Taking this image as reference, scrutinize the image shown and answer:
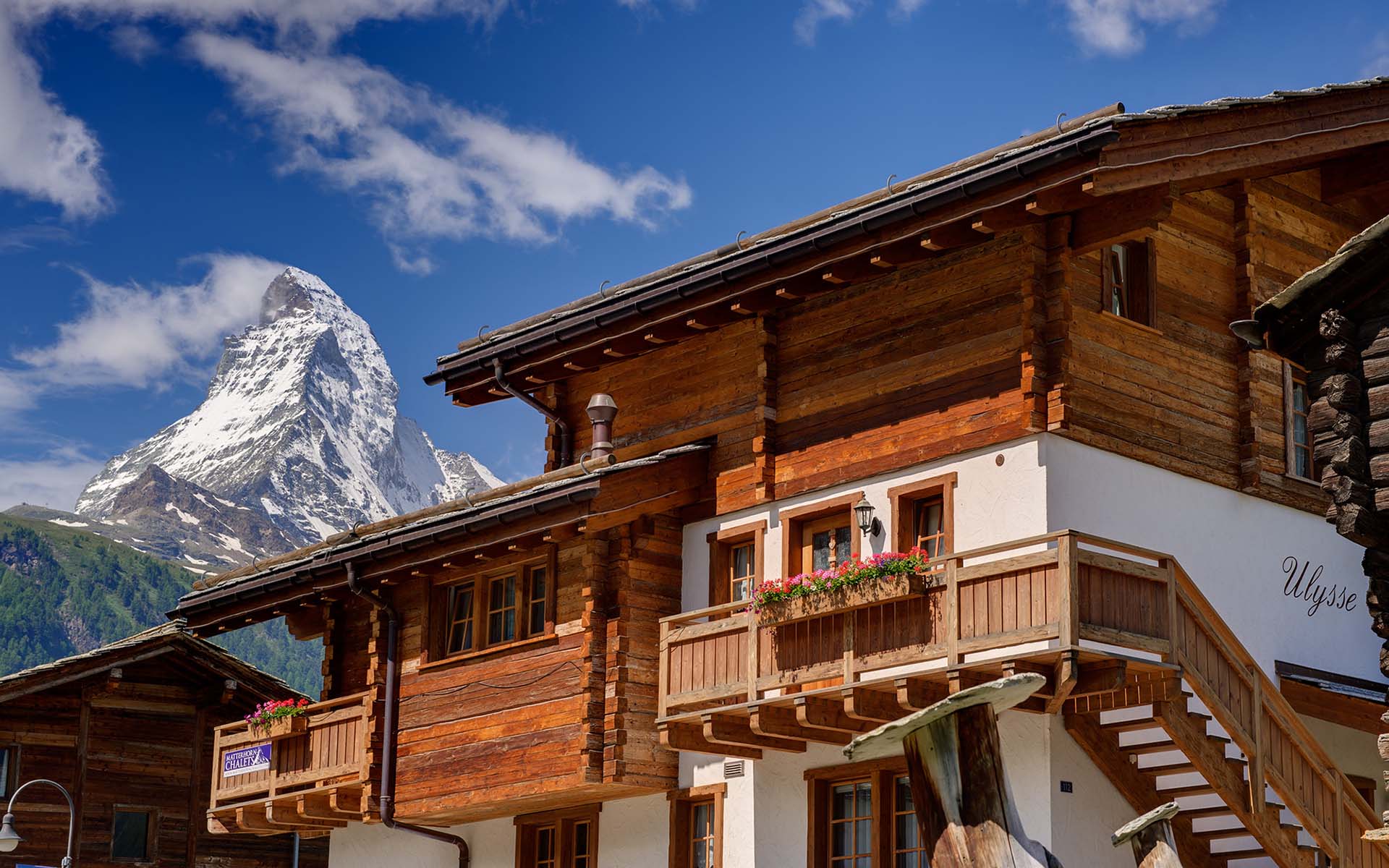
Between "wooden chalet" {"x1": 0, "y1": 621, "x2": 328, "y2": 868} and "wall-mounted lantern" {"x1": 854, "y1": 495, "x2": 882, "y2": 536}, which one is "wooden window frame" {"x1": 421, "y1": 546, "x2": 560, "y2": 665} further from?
"wooden chalet" {"x1": 0, "y1": 621, "x2": 328, "y2": 868}

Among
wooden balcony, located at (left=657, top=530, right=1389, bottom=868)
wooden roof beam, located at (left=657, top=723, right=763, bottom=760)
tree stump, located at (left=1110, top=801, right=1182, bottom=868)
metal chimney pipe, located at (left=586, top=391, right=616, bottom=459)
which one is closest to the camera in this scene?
tree stump, located at (left=1110, top=801, right=1182, bottom=868)

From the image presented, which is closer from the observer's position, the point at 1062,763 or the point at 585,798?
the point at 1062,763

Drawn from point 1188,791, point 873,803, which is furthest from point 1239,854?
point 873,803

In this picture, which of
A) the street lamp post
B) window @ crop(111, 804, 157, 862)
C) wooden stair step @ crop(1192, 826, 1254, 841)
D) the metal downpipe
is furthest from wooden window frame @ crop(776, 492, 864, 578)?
window @ crop(111, 804, 157, 862)

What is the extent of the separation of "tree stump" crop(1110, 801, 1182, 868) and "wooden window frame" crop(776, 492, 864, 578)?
1061 centimetres

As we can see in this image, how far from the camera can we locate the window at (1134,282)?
21.5 m

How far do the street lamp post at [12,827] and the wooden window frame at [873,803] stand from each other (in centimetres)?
1191

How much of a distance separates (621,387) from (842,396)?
13.8 ft

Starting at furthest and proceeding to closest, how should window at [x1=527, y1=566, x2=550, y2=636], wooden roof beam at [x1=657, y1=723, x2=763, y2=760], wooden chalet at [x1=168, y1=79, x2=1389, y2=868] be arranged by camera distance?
window at [x1=527, y1=566, x2=550, y2=636] < wooden roof beam at [x1=657, y1=723, x2=763, y2=760] < wooden chalet at [x1=168, y1=79, x2=1389, y2=868]

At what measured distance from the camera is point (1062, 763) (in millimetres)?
19391

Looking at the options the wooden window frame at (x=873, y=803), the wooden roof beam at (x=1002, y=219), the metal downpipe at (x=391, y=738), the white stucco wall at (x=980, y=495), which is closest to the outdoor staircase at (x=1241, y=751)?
the white stucco wall at (x=980, y=495)

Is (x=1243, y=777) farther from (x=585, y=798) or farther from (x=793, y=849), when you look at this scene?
(x=585, y=798)

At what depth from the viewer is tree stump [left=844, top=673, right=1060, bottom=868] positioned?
10180 mm

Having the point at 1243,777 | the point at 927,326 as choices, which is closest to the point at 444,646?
the point at 927,326
